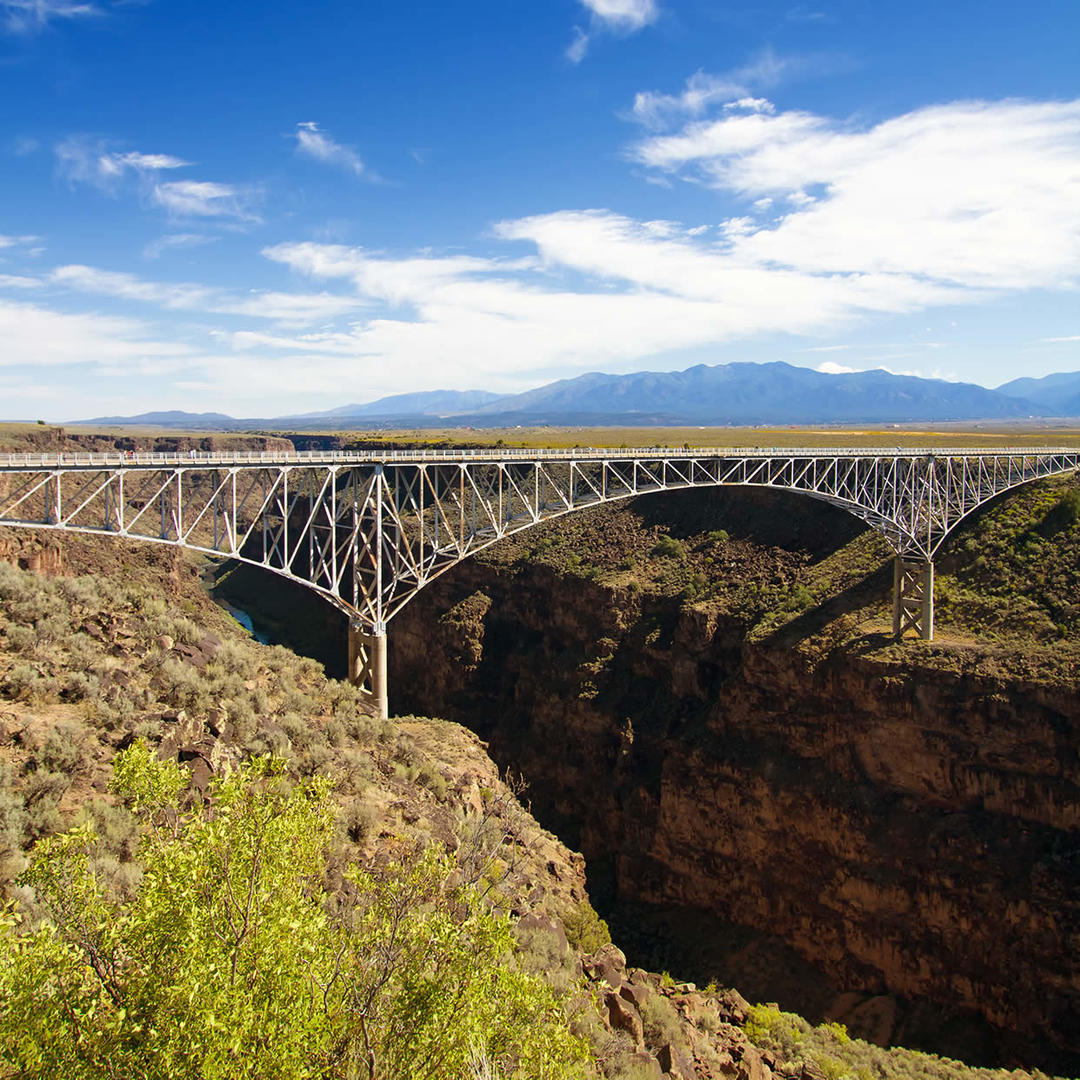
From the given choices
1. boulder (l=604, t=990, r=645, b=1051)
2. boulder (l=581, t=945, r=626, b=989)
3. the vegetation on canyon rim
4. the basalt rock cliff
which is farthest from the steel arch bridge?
boulder (l=604, t=990, r=645, b=1051)

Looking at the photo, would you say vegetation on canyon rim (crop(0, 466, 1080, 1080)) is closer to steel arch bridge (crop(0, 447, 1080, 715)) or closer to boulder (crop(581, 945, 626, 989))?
boulder (crop(581, 945, 626, 989))

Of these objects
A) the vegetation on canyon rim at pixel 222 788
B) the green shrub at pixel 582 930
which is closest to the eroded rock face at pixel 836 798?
the vegetation on canyon rim at pixel 222 788

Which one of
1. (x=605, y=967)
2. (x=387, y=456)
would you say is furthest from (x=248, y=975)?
(x=387, y=456)

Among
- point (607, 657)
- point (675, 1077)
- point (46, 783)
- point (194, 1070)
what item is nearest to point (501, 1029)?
point (194, 1070)

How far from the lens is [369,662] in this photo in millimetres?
28641

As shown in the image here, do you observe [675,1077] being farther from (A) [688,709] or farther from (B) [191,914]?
(A) [688,709]

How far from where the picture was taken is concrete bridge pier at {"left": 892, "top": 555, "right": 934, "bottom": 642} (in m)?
34.9

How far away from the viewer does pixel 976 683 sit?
31.2 meters

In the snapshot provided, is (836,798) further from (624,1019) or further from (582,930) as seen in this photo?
(624,1019)

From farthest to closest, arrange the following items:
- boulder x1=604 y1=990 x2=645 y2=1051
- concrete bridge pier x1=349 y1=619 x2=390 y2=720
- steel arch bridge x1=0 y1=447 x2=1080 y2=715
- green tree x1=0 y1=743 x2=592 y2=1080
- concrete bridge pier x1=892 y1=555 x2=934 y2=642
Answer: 1. concrete bridge pier x1=892 y1=555 x2=934 y2=642
2. concrete bridge pier x1=349 y1=619 x2=390 y2=720
3. steel arch bridge x1=0 y1=447 x2=1080 y2=715
4. boulder x1=604 y1=990 x2=645 y2=1051
5. green tree x1=0 y1=743 x2=592 y2=1080

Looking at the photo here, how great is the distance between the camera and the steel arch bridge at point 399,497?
2177cm

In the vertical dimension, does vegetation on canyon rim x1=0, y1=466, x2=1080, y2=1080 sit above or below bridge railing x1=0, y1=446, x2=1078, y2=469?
below

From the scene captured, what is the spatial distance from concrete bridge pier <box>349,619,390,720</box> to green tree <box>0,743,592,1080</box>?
1879cm

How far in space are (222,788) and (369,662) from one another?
20.7 meters
